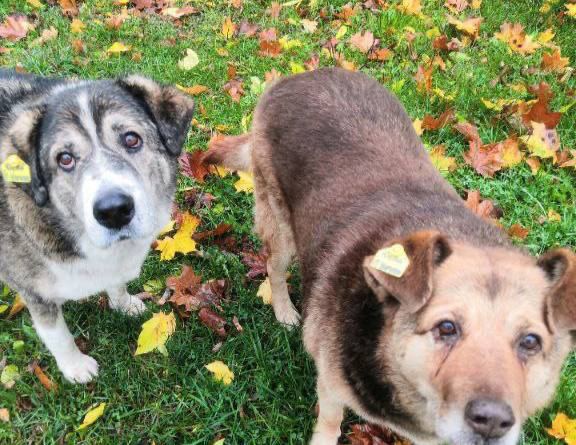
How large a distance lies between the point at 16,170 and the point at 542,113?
4.32 meters

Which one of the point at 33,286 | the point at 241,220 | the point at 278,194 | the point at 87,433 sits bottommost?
the point at 87,433

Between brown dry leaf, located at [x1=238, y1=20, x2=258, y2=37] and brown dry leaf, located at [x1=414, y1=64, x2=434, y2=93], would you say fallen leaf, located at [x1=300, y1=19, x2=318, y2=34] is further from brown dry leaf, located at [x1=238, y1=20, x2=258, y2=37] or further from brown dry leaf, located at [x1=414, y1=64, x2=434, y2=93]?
brown dry leaf, located at [x1=414, y1=64, x2=434, y2=93]

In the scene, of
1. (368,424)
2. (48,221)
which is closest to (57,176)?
(48,221)

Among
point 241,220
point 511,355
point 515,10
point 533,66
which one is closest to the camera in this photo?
point 511,355

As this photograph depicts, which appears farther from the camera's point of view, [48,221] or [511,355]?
[48,221]

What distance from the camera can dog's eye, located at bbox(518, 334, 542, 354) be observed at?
84.0 inches

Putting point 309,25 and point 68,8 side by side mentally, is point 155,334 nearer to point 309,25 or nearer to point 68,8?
point 309,25

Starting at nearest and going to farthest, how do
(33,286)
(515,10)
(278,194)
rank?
(33,286) → (278,194) → (515,10)

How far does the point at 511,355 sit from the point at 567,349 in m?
0.40

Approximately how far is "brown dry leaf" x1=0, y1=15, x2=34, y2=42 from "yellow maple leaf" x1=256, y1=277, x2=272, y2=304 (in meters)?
4.53

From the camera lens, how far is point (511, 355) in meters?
2.06

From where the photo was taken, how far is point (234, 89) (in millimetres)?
5590

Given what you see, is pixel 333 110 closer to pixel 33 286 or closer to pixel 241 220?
pixel 241 220

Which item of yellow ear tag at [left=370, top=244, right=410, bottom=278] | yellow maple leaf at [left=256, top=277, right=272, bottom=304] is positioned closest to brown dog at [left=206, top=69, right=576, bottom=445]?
yellow ear tag at [left=370, top=244, right=410, bottom=278]
